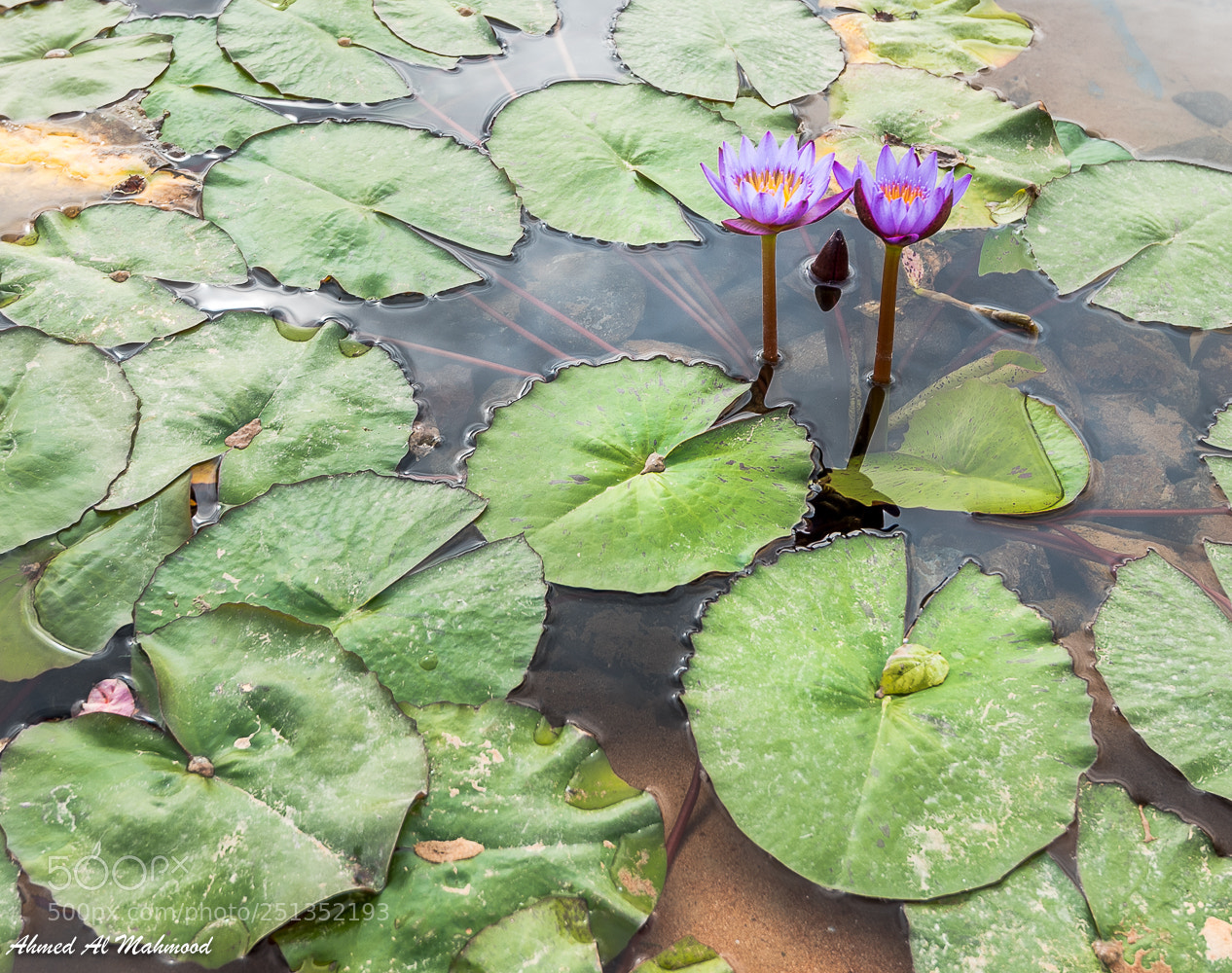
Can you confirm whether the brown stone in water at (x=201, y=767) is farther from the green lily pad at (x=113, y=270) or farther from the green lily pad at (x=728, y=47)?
the green lily pad at (x=728, y=47)

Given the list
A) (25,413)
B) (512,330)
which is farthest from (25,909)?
(512,330)

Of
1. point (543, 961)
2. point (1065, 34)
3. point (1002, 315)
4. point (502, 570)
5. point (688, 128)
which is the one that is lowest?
point (543, 961)

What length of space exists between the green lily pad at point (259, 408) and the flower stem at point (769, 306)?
3.25ft

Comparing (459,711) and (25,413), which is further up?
(25,413)

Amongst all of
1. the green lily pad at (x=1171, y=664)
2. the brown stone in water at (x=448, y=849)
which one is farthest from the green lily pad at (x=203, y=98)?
the green lily pad at (x=1171, y=664)

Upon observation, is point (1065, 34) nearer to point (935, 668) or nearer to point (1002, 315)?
point (1002, 315)

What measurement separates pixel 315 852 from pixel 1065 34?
393 cm

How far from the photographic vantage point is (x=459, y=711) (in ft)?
5.05

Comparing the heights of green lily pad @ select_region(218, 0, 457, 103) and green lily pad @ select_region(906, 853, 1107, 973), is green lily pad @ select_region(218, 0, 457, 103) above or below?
above

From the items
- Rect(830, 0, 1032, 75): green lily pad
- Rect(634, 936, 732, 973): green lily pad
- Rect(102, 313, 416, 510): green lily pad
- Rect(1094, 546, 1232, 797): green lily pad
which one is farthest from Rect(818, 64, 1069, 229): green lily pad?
Rect(634, 936, 732, 973): green lily pad

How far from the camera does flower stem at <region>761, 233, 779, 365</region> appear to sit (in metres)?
2.03

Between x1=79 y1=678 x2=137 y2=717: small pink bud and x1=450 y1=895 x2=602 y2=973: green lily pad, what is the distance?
2.82ft

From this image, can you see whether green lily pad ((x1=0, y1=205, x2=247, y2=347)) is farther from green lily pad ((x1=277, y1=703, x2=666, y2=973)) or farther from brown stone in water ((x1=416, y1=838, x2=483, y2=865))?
brown stone in water ((x1=416, y1=838, x2=483, y2=865))

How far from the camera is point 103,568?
1.76 meters
